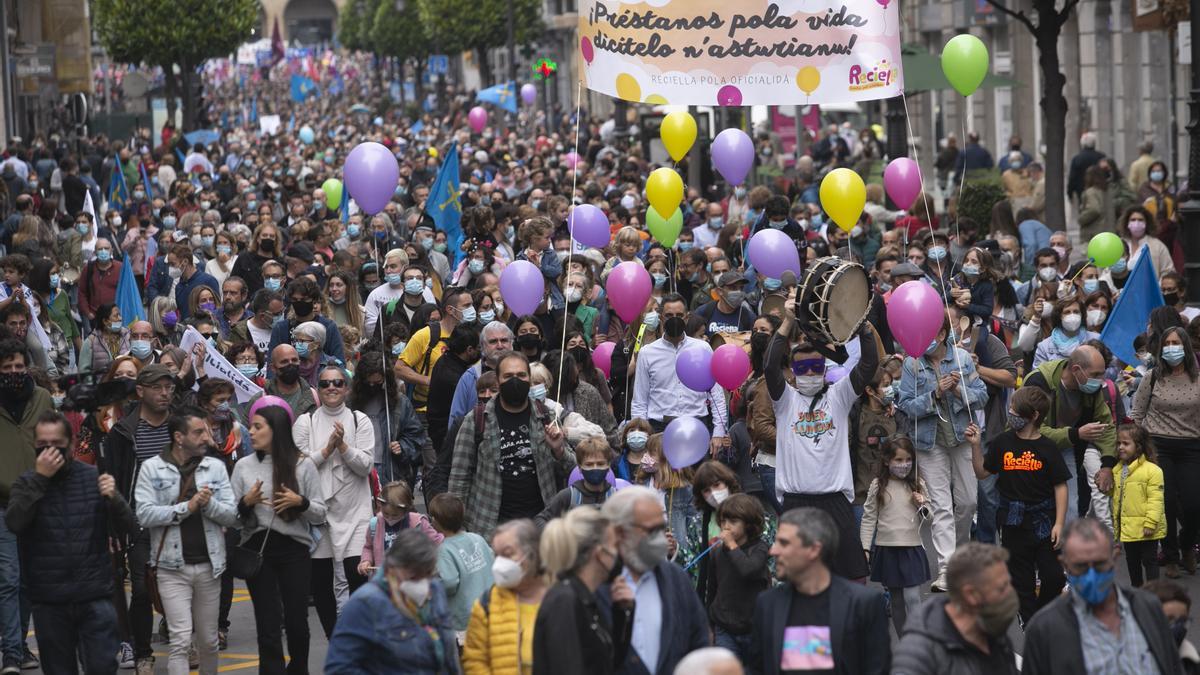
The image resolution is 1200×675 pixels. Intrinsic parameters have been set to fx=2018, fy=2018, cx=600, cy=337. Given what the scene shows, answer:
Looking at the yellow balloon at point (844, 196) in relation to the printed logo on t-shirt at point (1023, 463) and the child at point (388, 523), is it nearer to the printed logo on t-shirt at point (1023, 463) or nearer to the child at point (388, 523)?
the printed logo on t-shirt at point (1023, 463)

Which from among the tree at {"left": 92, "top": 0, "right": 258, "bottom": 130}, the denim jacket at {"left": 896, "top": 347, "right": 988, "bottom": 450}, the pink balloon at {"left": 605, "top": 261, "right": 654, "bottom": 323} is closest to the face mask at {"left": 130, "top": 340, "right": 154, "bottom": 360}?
the pink balloon at {"left": 605, "top": 261, "right": 654, "bottom": 323}

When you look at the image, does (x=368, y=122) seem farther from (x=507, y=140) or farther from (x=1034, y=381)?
(x=1034, y=381)

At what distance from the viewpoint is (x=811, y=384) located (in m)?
9.19

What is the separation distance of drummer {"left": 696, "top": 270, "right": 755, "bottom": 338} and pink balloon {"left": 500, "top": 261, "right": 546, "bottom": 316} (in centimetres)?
106

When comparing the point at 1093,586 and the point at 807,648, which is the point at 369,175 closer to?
the point at 807,648

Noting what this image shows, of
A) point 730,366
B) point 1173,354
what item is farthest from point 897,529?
point 1173,354

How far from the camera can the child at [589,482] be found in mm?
8523

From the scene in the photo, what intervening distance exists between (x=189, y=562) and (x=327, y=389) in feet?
4.19

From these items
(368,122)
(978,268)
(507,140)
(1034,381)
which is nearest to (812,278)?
(1034,381)

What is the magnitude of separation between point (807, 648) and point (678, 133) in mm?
9238

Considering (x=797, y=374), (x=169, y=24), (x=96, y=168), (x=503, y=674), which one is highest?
(x=169, y=24)

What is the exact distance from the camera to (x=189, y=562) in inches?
346

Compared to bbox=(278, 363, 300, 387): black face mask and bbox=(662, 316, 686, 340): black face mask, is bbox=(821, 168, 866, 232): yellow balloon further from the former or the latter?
bbox=(278, 363, 300, 387): black face mask

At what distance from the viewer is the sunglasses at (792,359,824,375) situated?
916 cm
